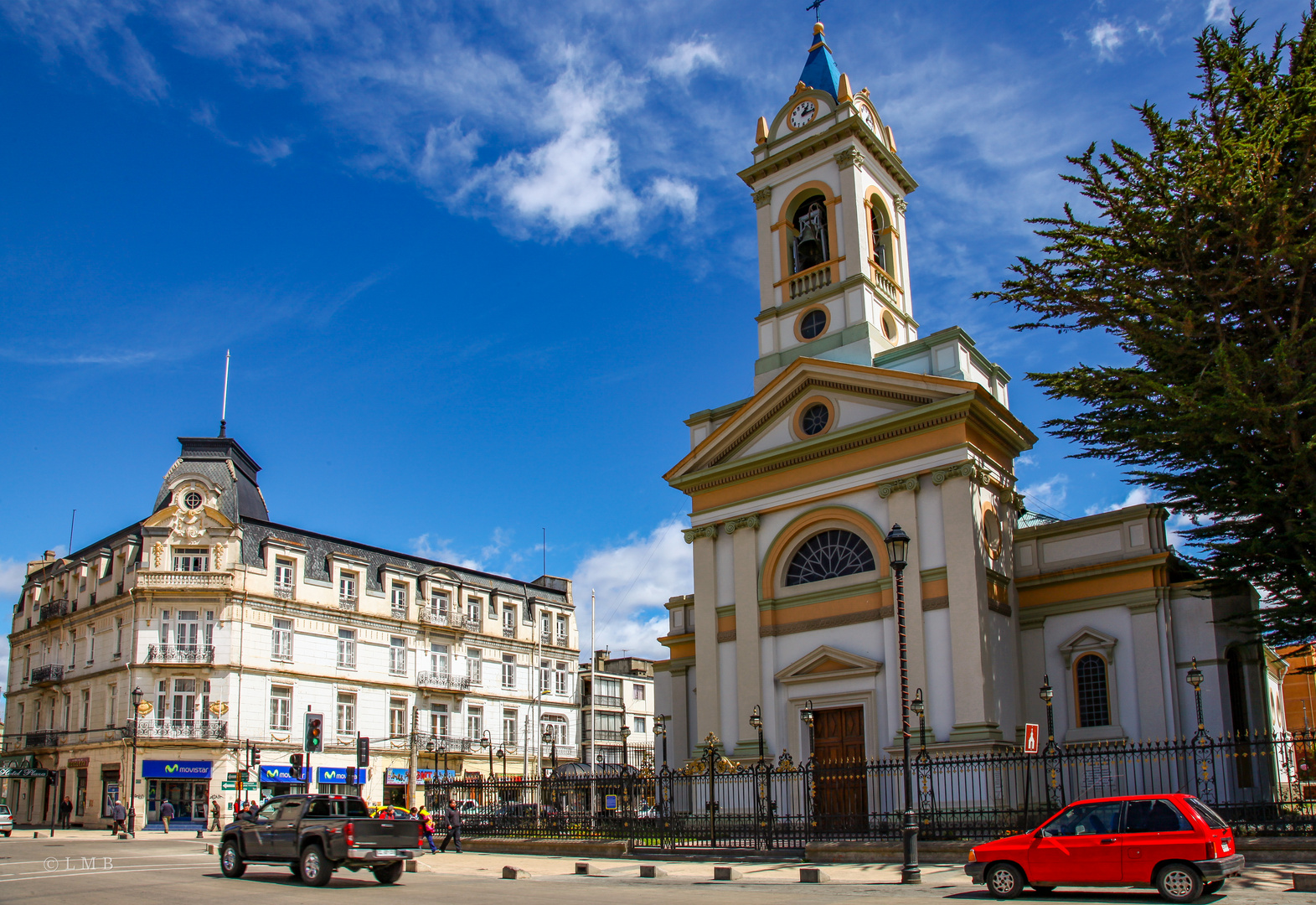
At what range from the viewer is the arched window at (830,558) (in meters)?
29.6

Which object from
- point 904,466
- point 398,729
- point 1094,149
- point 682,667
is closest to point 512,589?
point 398,729

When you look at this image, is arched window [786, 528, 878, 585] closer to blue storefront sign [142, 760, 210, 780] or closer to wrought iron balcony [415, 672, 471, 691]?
blue storefront sign [142, 760, 210, 780]

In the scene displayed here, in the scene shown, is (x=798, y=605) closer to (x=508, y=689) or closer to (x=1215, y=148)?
(x=1215, y=148)

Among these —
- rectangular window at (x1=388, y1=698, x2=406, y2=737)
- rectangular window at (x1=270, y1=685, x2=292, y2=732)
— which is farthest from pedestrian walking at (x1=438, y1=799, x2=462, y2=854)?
rectangular window at (x1=388, y1=698, x2=406, y2=737)

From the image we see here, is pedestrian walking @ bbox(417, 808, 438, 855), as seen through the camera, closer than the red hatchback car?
No

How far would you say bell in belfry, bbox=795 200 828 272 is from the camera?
Result: 35375 mm

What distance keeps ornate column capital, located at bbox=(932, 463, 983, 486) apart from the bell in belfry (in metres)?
10.3

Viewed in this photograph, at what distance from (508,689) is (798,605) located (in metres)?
32.8

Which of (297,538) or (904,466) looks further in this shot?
(297,538)

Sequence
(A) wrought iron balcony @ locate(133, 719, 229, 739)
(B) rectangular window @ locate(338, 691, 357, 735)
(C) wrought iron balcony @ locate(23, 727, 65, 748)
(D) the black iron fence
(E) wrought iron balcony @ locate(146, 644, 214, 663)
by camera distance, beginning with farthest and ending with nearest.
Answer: (B) rectangular window @ locate(338, 691, 357, 735), (C) wrought iron balcony @ locate(23, 727, 65, 748), (E) wrought iron balcony @ locate(146, 644, 214, 663), (A) wrought iron balcony @ locate(133, 719, 229, 739), (D) the black iron fence

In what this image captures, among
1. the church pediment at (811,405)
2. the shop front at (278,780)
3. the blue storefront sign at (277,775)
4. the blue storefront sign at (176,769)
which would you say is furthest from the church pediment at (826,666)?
the blue storefront sign at (176,769)

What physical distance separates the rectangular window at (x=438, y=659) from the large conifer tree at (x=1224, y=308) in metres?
40.2

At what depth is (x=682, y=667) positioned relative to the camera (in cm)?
3641

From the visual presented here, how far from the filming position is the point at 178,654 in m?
45.5
